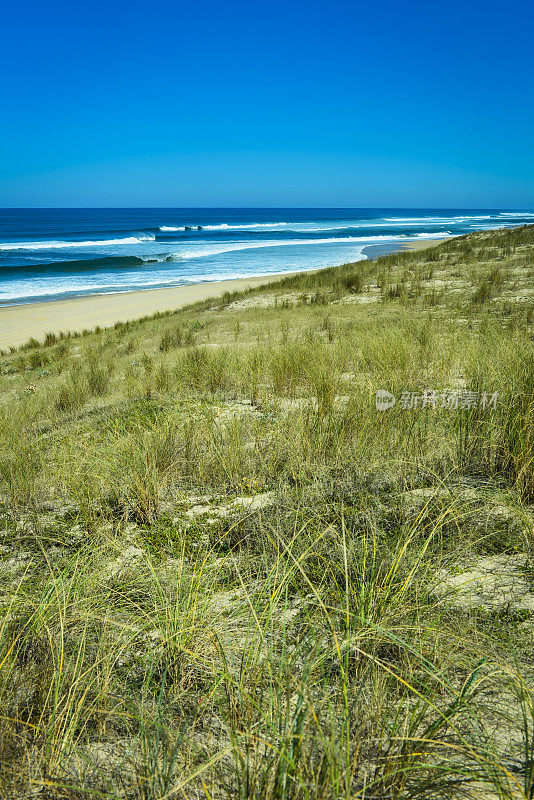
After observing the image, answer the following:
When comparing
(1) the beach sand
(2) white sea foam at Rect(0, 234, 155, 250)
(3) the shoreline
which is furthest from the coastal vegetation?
(2) white sea foam at Rect(0, 234, 155, 250)

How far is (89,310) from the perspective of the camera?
59.3 feet

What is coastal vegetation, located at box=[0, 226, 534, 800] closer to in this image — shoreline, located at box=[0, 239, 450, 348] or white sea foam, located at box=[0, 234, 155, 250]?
shoreline, located at box=[0, 239, 450, 348]

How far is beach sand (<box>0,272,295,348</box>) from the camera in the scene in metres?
15.0

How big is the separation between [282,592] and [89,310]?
1838 cm

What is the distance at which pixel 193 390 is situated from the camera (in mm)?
5133

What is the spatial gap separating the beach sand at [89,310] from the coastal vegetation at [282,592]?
11532 millimetres

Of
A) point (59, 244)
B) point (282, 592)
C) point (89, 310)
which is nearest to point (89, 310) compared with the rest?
point (89, 310)

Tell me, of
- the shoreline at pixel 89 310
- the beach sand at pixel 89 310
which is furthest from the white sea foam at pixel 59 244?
the beach sand at pixel 89 310

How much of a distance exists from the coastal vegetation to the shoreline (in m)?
11.4

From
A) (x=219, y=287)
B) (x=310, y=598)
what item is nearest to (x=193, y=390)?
(x=310, y=598)

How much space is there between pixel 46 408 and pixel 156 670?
186 inches

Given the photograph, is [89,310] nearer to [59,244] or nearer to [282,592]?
[282,592]

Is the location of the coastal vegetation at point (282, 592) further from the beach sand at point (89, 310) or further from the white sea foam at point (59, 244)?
the white sea foam at point (59, 244)

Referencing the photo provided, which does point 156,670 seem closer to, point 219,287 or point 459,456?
point 459,456
